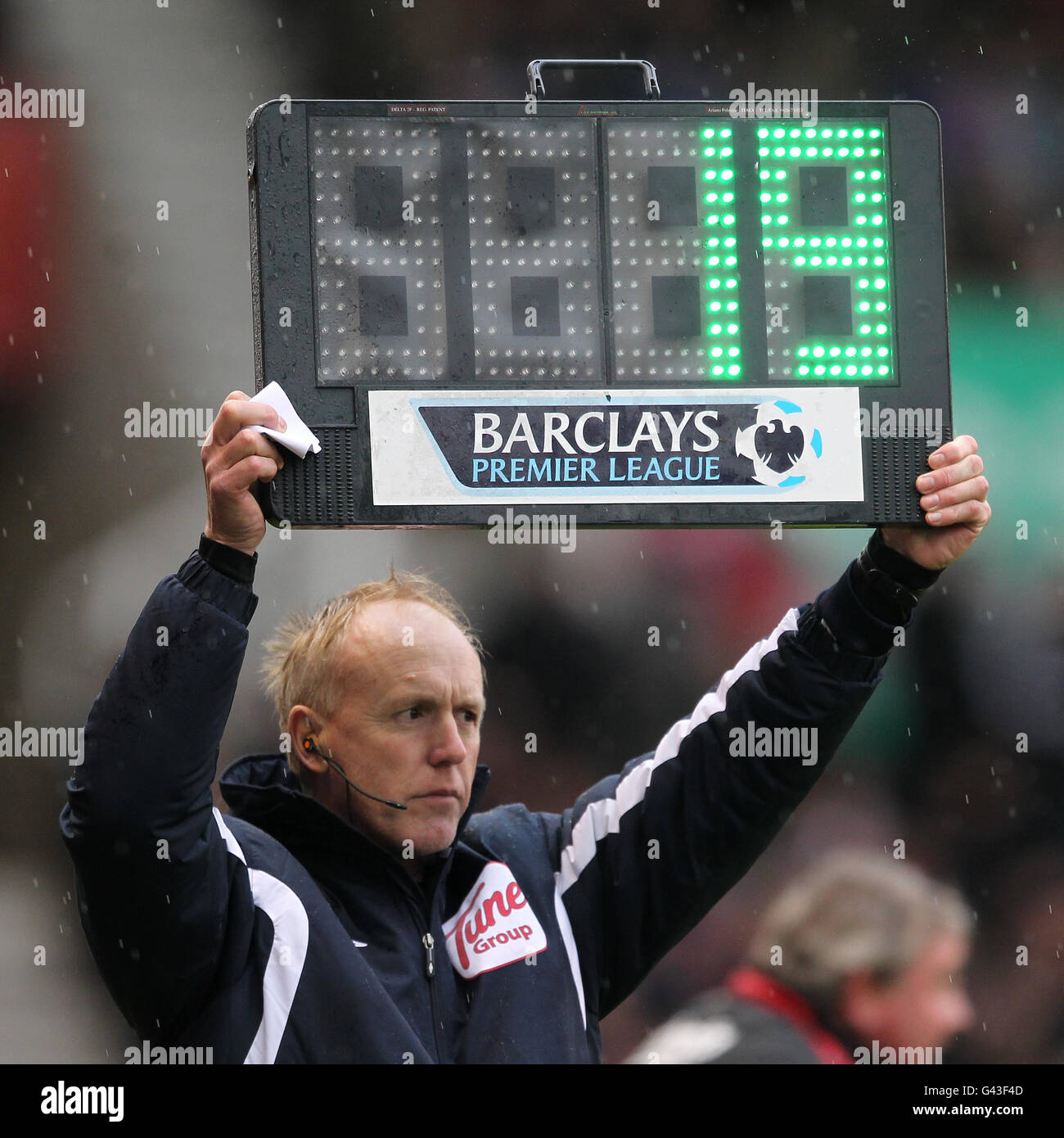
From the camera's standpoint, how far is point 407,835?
260cm

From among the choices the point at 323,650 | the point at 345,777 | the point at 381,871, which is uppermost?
the point at 323,650

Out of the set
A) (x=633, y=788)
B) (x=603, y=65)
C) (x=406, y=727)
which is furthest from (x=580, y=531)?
(x=603, y=65)

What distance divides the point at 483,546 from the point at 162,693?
9.83 feet

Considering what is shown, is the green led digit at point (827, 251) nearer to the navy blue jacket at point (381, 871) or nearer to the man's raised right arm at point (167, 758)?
the navy blue jacket at point (381, 871)

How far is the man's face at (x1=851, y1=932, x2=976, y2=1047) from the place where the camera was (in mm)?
4141

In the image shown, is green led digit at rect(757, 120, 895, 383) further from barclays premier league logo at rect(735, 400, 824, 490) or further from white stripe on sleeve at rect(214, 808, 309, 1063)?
white stripe on sleeve at rect(214, 808, 309, 1063)

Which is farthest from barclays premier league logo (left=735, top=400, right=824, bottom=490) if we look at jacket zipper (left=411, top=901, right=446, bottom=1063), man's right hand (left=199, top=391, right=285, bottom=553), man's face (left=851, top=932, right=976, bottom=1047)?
man's face (left=851, top=932, right=976, bottom=1047)

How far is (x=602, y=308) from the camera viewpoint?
2.29 m

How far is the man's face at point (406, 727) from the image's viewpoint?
2.63m

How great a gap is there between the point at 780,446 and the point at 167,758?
953 millimetres

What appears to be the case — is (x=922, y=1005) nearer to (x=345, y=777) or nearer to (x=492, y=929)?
(x=492, y=929)

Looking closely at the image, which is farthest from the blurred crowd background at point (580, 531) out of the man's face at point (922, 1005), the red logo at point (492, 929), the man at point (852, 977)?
the red logo at point (492, 929)
